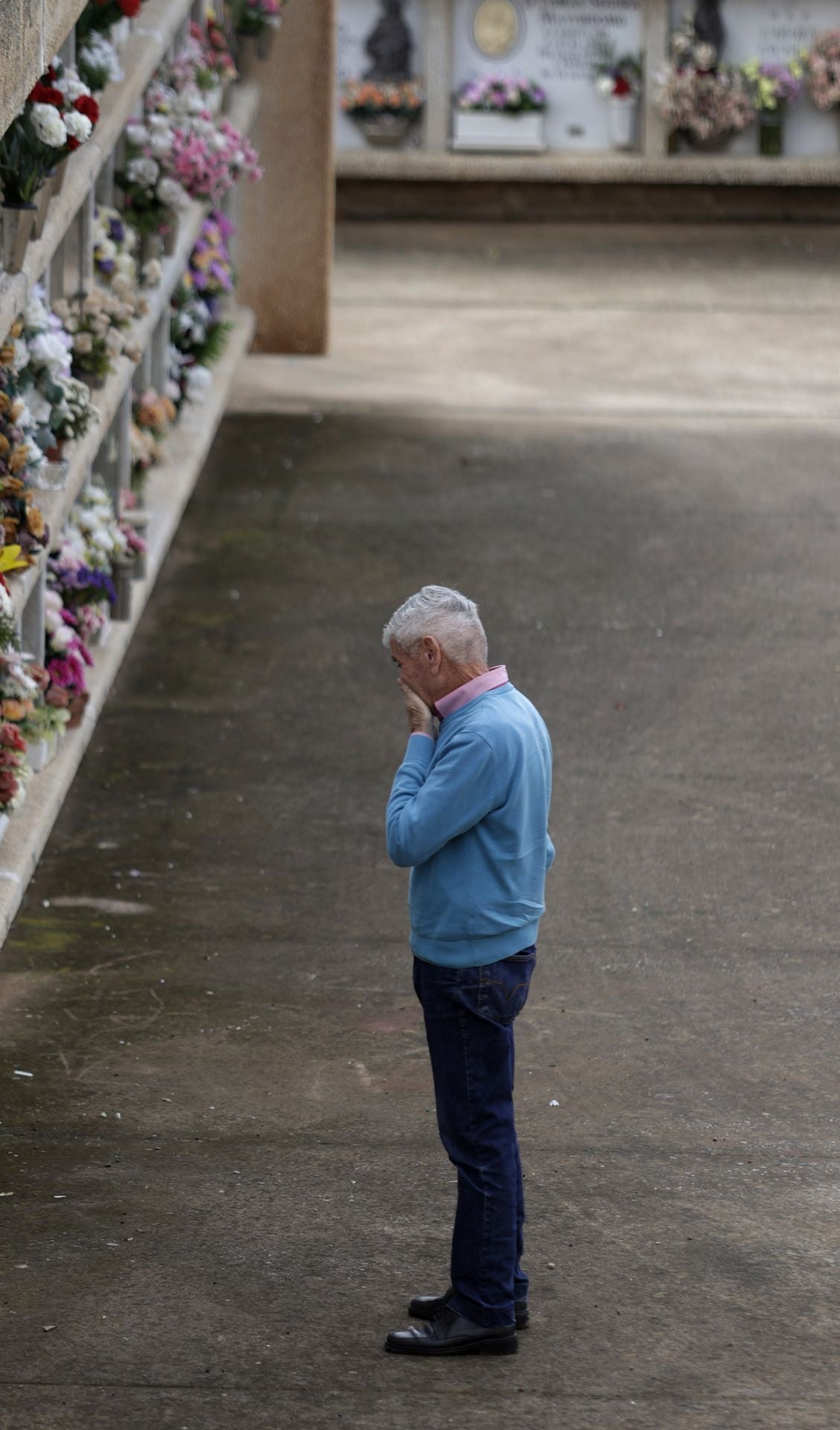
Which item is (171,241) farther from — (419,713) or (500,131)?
(500,131)

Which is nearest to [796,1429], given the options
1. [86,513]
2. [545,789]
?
[545,789]

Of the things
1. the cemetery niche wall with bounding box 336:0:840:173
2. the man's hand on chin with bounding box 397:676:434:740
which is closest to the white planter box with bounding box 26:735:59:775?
the man's hand on chin with bounding box 397:676:434:740

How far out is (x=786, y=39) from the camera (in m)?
19.6

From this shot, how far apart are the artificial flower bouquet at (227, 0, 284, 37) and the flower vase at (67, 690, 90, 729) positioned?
6493 millimetres

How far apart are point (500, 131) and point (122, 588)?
12.6 metres

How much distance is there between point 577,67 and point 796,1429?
17269 millimetres

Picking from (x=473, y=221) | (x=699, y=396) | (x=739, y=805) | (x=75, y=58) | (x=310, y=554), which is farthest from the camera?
(x=473, y=221)

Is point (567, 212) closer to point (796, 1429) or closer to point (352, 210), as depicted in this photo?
point (352, 210)

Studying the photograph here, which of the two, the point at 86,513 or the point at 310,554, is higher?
the point at 86,513

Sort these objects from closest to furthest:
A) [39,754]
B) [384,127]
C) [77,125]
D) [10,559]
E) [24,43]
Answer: [24,43] → [10,559] → [77,125] → [39,754] → [384,127]

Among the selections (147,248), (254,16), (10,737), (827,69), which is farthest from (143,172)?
(827,69)

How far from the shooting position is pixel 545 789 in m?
4.34

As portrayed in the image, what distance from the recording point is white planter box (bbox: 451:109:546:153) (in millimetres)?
19484

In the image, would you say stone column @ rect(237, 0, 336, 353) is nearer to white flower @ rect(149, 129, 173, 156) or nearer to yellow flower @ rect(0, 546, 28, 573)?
white flower @ rect(149, 129, 173, 156)
